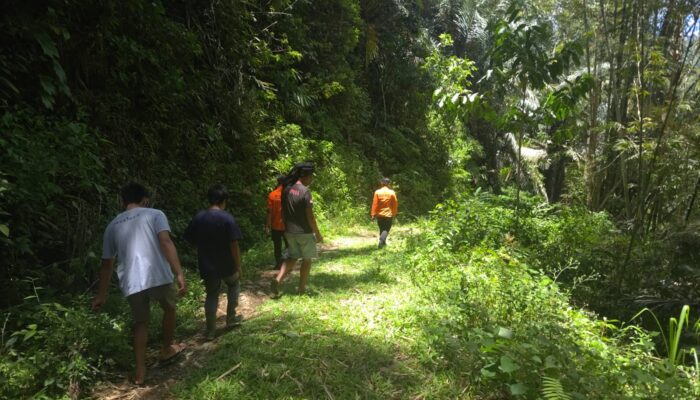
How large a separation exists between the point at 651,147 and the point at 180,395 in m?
10.1

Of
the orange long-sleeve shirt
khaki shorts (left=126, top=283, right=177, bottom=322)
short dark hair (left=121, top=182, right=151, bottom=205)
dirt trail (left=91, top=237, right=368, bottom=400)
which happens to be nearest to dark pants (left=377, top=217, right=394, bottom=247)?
the orange long-sleeve shirt

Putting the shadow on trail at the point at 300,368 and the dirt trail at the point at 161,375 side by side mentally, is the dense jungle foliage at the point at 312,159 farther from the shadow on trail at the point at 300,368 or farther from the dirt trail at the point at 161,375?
the shadow on trail at the point at 300,368

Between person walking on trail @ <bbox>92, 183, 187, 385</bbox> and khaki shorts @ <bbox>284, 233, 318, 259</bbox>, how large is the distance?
1863 mm

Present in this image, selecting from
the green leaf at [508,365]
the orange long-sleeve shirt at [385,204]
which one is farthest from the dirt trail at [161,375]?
the orange long-sleeve shirt at [385,204]

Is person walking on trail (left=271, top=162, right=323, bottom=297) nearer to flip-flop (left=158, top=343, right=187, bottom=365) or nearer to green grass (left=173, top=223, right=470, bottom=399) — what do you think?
green grass (left=173, top=223, right=470, bottom=399)

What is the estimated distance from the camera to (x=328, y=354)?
3.78 metres

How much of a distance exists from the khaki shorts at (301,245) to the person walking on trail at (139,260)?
1.86 metres

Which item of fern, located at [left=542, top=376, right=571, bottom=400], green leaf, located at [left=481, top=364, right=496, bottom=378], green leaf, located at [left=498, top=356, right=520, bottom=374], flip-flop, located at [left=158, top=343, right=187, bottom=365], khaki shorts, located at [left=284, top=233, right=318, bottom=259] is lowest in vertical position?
flip-flop, located at [left=158, top=343, right=187, bottom=365]

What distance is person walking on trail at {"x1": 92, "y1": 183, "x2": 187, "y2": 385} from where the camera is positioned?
11.3 ft

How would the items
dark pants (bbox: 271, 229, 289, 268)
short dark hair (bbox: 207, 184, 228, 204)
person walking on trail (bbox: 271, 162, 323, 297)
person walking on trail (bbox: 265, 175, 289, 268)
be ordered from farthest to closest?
dark pants (bbox: 271, 229, 289, 268) → person walking on trail (bbox: 265, 175, 289, 268) → person walking on trail (bbox: 271, 162, 323, 297) → short dark hair (bbox: 207, 184, 228, 204)

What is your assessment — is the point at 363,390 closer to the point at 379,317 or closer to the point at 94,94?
the point at 379,317

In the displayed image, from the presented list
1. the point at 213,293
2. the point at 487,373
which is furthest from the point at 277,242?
the point at 487,373

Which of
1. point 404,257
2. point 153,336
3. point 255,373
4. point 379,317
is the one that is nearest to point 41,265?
point 153,336

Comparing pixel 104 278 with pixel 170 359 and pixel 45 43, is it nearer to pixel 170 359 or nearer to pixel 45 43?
pixel 170 359
